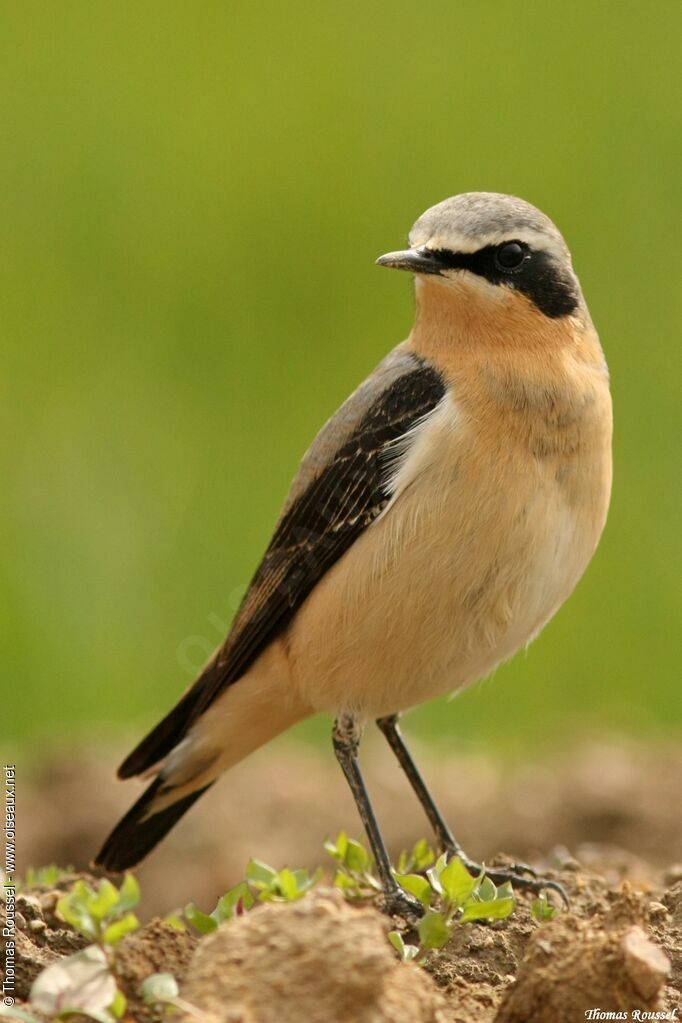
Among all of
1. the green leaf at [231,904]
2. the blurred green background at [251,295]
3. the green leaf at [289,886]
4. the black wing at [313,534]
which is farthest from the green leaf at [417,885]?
the blurred green background at [251,295]

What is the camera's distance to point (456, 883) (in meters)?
5.13

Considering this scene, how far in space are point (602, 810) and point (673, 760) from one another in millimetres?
918

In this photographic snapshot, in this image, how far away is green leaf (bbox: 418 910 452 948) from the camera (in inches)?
202

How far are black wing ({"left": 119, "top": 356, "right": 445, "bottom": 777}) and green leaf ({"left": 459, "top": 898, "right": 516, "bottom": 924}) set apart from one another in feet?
6.41

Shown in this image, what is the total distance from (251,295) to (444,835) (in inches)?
357

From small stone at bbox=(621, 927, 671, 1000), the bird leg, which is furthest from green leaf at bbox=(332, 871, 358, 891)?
small stone at bbox=(621, 927, 671, 1000)

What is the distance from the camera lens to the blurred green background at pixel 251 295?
12547 mm

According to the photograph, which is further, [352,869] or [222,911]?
[352,869]

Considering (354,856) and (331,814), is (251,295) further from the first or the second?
(354,856)

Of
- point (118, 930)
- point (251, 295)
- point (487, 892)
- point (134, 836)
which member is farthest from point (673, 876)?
point (251, 295)

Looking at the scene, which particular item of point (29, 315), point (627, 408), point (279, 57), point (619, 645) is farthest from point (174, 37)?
point (619, 645)

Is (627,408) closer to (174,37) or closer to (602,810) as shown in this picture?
(602,810)

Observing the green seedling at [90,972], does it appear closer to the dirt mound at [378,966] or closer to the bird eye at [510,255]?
the dirt mound at [378,966]

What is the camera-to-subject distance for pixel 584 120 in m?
17.4
